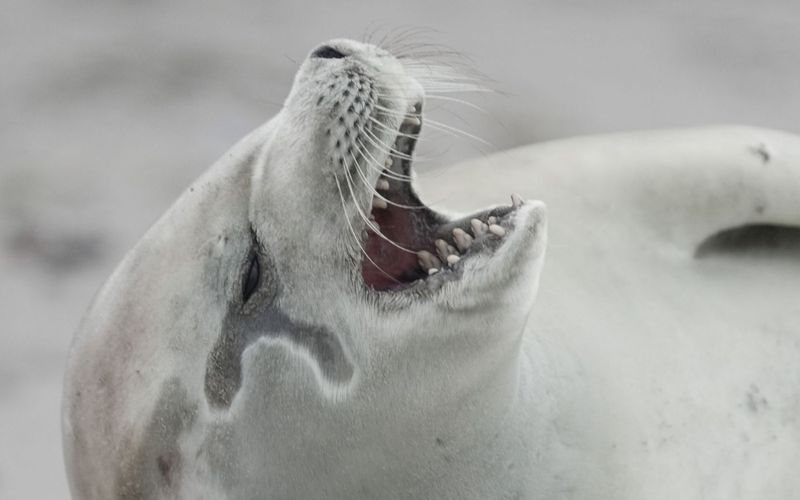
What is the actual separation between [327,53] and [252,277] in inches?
12.4

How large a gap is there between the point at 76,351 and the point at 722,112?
221cm

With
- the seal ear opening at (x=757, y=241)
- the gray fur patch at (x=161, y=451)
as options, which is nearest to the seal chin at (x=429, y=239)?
the gray fur patch at (x=161, y=451)

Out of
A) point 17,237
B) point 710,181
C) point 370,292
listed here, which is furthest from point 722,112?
point 370,292

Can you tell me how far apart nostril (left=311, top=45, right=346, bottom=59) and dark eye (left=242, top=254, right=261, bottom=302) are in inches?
11.2

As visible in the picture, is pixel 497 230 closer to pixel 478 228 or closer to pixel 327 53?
pixel 478 228

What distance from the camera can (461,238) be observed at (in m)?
1.50

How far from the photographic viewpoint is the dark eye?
1460mm

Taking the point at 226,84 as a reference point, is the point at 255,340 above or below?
above

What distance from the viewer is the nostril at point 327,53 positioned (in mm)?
1576

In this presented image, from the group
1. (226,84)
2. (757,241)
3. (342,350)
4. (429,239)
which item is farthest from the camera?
(226,84)

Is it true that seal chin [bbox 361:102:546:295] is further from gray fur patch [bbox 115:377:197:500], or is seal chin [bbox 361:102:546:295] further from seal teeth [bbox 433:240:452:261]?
gray fur patch [bbox 115:377:197:500]

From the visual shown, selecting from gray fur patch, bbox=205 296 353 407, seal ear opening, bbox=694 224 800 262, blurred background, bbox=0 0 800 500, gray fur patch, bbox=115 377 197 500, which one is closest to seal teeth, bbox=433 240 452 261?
gray fur patch, bbox=205 296 353 407

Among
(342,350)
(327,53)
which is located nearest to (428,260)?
(342,350)

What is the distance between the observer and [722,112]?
331 cm
